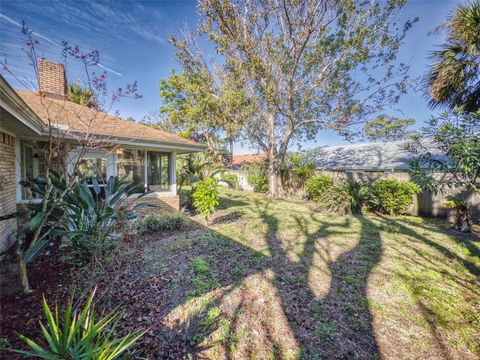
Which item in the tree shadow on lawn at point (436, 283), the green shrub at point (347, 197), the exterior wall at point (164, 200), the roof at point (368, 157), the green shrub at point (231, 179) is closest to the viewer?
the tree shadow on lawn at point (436, 283)

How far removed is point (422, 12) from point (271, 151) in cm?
921

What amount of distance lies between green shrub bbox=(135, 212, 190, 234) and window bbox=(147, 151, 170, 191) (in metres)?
2.47

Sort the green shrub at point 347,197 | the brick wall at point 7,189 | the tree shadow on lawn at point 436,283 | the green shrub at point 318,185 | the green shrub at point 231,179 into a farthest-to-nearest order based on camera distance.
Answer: the green shrub at point 231,179 < the green shrub at point 318,185 < the green shrub at point 347,197 < the brick wall at point 7,189 < the tree shadow on lawn at point 436,283

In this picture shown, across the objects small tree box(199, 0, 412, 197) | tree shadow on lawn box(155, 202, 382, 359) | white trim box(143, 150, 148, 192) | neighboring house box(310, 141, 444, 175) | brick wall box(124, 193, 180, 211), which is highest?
small tree box(199, 0, 412, 197)

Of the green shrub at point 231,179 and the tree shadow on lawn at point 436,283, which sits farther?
the green shrub at point 231,179

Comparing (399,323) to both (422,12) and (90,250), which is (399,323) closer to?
(90,250)

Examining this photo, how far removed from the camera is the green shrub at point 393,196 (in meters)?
9.21

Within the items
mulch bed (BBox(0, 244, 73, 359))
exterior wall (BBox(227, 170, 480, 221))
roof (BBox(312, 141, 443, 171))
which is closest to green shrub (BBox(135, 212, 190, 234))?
mulch bed (BBox(0, 244, 73, 359))

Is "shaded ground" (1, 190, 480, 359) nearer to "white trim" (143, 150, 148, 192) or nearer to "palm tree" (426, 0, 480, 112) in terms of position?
"white trim" (143, 150, 148, 192)

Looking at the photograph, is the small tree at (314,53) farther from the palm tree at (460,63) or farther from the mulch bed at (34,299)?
the mulch bed at (34,299)

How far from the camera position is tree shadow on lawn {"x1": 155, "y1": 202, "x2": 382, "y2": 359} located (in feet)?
8.54

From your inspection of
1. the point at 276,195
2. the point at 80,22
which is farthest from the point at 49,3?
the point at 276,195

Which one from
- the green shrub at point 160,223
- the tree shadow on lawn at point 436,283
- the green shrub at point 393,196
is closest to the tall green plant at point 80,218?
the green shrub at point 160,223

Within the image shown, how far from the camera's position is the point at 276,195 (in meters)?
14.0
